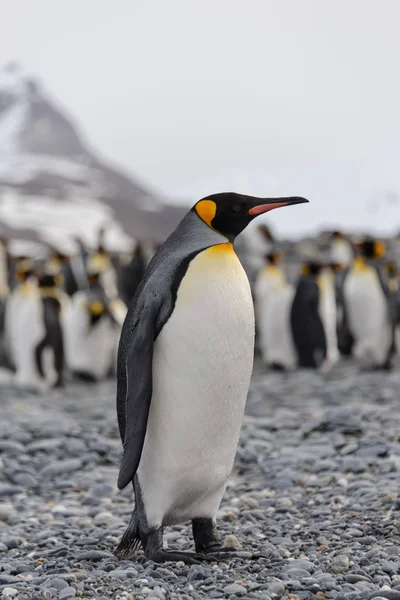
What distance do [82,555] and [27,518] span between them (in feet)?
3.92

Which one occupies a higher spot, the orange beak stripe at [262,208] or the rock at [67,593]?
the orange beak stripe at [262,208]

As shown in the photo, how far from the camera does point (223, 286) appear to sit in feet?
11.0

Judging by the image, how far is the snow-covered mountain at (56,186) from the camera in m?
51.1

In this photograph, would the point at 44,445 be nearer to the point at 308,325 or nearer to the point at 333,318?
the point at 308,325

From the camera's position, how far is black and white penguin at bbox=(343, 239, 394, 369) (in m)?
11.1

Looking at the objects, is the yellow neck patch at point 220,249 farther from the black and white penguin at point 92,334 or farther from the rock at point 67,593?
the black and white penguin at point 92,334

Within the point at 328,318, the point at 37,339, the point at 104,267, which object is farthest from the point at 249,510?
the point at 104,267

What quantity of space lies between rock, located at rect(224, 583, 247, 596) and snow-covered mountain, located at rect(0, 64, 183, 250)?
43.7m

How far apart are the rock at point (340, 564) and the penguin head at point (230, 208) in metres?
1.32

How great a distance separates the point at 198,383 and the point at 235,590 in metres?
0.79

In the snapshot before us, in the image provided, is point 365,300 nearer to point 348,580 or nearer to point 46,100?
point 348,580

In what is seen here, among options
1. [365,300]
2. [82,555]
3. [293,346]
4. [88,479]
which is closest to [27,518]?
[88,479]

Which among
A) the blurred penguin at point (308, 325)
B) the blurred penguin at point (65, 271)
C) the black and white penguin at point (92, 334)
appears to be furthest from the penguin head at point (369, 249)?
the blurred penguin at point (65, 271)

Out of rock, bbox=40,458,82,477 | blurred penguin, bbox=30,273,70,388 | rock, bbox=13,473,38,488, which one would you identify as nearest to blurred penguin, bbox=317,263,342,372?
blurred penguin, bbox=30,273,70,388
